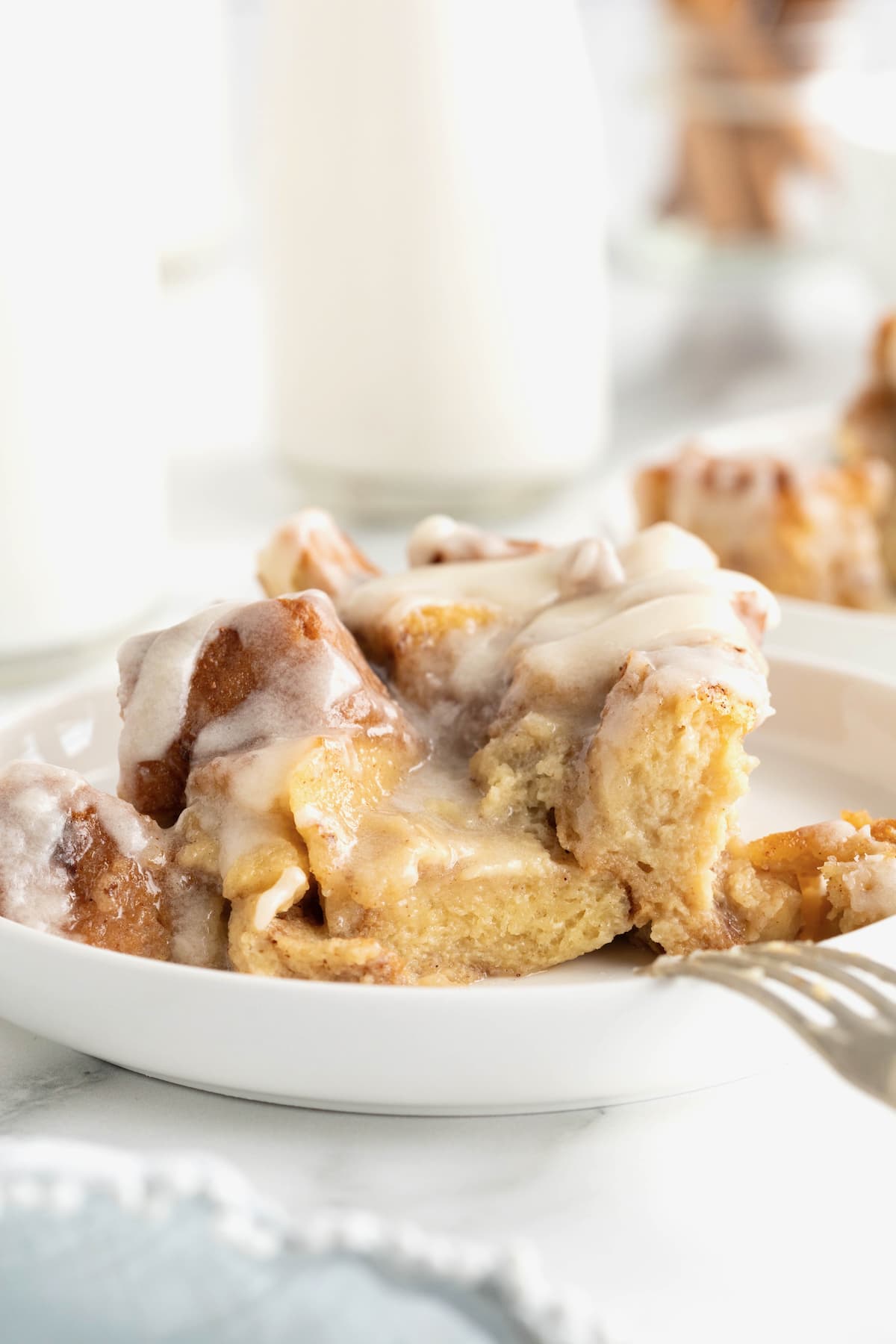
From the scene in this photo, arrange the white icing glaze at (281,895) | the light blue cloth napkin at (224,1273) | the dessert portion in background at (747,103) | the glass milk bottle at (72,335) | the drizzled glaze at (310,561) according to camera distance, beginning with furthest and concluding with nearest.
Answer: the dessert portion in background at (747,103), the glass milk bottle at (72,335), the drizzled glaze at (310,561), the white icing glaze at (281,895), the light blue cloth napkin at (224,1273)

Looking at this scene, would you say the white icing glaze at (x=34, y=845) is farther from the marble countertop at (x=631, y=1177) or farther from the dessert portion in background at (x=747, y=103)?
the dessert portion in background at (x=747, y=103)

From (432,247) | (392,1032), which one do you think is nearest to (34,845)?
(392,1032)

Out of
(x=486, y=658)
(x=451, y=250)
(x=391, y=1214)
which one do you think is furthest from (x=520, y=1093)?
(x=451, y=250)

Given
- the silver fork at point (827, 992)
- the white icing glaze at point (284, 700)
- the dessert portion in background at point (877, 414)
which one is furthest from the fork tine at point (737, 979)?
the dessert portion in background at point (877, 414)

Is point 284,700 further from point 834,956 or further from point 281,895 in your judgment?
point 834,956

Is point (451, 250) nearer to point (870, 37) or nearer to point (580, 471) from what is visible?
point (580, 471)

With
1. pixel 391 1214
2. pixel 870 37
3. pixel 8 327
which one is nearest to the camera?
pixel 391 1214
